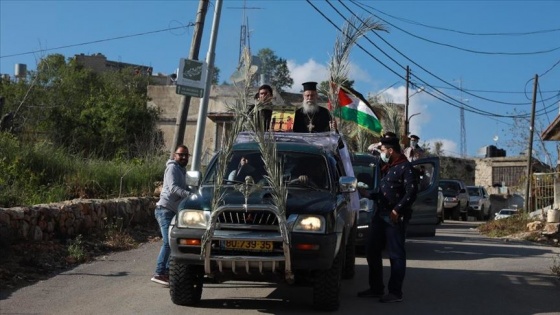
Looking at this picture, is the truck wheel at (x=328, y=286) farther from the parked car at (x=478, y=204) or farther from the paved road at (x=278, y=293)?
the parked car at (x=478, y=204)

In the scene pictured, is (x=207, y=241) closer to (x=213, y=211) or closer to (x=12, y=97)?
(x=213, y=211)

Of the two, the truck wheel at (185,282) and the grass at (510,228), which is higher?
the grass at (510,228)

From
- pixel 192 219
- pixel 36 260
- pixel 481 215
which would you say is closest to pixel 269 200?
pixel 192 219

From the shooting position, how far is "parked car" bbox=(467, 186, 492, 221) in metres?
37.3

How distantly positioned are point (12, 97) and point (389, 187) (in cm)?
3369

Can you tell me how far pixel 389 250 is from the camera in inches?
370

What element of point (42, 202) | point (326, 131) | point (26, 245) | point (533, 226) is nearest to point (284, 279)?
point (326, 131)

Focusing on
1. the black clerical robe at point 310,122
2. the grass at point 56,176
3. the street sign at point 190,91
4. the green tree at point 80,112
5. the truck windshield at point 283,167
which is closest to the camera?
the truck windshield at point 283,167

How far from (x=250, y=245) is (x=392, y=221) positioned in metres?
2.39

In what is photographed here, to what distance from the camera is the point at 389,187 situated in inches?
373

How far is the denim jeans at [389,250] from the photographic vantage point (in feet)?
30.4

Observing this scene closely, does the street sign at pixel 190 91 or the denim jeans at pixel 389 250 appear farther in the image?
the street sign at pixel 190 91

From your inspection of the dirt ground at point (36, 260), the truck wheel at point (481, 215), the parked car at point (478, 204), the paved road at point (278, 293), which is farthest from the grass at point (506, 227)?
the dirt ground at point (36, 260)

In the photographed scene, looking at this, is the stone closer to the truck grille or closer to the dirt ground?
the dirt ground
